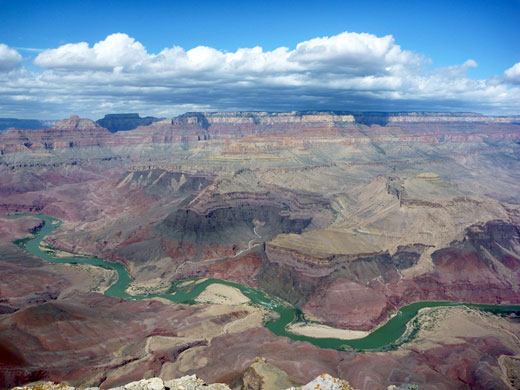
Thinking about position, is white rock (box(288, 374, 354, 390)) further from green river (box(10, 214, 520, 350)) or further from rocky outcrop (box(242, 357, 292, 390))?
green river (box(10, 214, 520, 350))

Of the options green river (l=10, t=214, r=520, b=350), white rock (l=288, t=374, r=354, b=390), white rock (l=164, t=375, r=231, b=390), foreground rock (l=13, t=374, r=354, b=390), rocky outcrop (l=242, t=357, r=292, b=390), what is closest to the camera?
foreground rock (l=13, t=374, r=354, b=390)

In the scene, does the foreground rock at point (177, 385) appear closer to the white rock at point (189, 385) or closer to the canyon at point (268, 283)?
the white rock at point (189, 385)

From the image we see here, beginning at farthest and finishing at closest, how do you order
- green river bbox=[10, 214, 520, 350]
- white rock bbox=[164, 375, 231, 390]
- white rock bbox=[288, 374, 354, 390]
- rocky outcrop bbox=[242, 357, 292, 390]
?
green river bbox=[10, 214, 520, 350] < rocky outcrop bbox=[242, 357, 292, 390] < white rock bbox=[288, 374, 354, 390] < white rock bbox=[164, 375, 231, 390]

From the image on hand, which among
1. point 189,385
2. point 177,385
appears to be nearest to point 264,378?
point 189,385

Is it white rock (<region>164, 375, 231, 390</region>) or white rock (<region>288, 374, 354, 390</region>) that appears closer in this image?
white rock (<region>164, 375, 231, 390</region>)

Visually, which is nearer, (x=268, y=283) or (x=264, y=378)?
(x=264, y=378)

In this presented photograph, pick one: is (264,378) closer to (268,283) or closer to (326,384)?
(326,384)

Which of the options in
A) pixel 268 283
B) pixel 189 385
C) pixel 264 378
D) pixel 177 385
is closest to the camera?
pixel 177 385

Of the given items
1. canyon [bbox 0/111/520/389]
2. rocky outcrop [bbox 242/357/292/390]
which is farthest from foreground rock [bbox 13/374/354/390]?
canyon [bbox 0/111/520/389]

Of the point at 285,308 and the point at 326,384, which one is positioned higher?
the point at 326,384

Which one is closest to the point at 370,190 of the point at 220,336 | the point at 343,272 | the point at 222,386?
the point at 343,272
